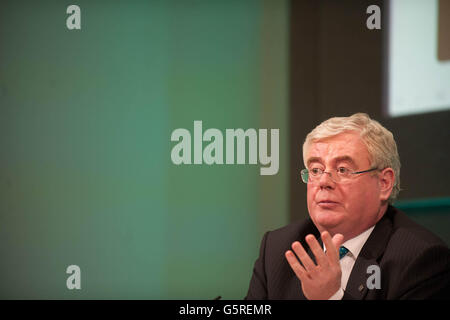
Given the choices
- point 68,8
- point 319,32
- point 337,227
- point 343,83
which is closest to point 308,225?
point 337,227

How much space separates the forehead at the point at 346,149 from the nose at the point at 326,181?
0.06 metres

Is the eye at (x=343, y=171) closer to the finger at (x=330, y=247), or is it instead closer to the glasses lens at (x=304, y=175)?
the glasses lens at (x=304, y=175)

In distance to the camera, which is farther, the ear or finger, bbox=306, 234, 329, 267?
the ear

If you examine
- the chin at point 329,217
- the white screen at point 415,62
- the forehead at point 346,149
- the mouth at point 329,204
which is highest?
the white screen at point 415,62

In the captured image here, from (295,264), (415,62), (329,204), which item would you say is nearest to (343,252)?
(329,204)

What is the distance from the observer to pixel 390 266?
234 centimetres

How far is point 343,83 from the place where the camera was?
287cm

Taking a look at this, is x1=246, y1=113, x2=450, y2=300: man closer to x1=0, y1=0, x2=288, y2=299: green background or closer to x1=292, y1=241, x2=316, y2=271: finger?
x1=292, y1=241, x2=316, y2=271: finger

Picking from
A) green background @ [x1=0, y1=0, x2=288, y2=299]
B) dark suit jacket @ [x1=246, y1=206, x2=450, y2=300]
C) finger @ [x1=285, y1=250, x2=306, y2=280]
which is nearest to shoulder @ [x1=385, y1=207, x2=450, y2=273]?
dark suit jacket @ [x1=246, y1=206, x2=450, y2=300]

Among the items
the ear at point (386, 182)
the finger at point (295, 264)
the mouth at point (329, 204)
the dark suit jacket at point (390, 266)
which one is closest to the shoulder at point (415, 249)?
the dark suit jacket at point (390, 266)

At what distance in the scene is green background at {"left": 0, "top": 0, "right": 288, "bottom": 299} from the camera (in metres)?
2.78

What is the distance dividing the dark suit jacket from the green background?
0.23m

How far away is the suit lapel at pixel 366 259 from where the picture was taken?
2.35 m
